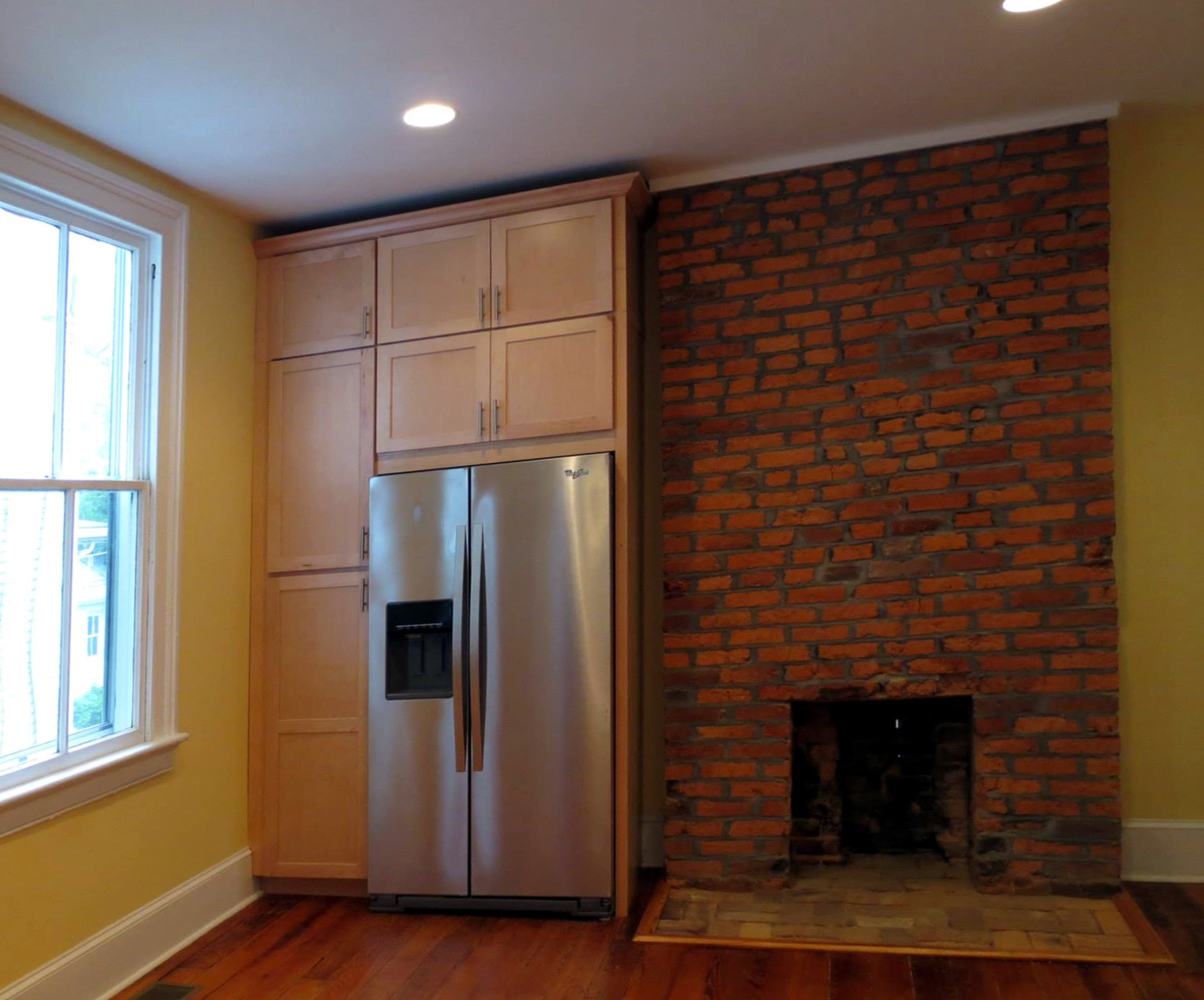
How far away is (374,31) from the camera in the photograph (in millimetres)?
2324

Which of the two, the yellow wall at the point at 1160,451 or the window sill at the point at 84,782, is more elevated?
the yellow wall at the point at 1160,451

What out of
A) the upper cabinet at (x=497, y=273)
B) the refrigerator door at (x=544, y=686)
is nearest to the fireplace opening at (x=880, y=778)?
the refrigerator door at (x=544, y=686)

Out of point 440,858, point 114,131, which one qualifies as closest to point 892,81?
point 114,131

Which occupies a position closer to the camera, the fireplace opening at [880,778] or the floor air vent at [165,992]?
the floor air vent at [165,992]

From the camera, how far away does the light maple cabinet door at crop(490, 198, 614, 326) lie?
10.4 ft

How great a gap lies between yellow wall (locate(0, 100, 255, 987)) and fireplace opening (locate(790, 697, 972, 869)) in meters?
2.02

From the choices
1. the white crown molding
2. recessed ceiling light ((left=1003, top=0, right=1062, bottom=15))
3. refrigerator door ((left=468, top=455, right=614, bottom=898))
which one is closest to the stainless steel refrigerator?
refrigerator door ((left=468, top=455, right=614, bottom=898))

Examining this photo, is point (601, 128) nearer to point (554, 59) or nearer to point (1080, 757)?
point (554, 59)

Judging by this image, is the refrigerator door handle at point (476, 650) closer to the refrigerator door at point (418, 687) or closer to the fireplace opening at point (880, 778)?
the refrigerator door at point (418, 687)

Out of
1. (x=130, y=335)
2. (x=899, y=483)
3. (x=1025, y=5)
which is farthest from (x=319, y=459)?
(x=1025, y=5)

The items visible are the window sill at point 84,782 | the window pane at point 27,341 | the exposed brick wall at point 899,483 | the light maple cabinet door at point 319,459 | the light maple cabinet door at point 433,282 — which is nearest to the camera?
the window sill at point 84,782

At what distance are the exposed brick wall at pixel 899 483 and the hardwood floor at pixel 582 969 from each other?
43 centimetres

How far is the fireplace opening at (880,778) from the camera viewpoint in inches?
128

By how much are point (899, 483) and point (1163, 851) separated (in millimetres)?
1484
